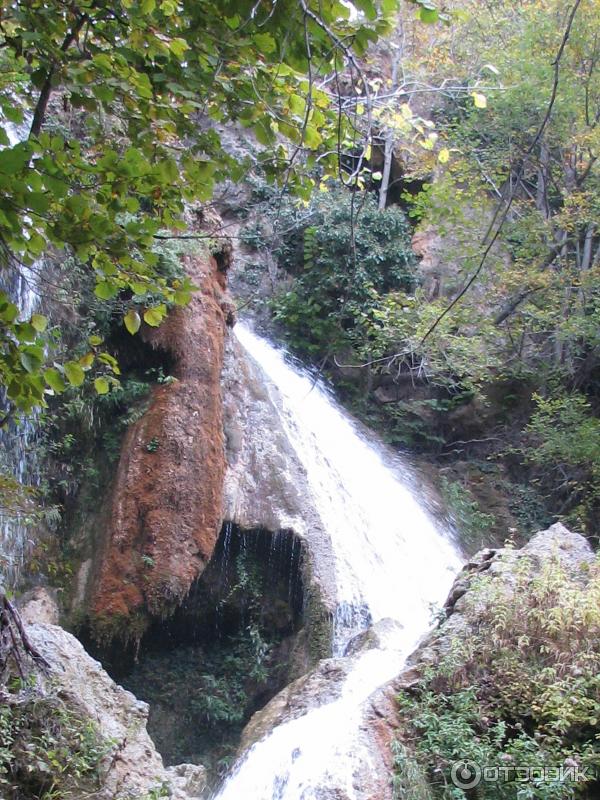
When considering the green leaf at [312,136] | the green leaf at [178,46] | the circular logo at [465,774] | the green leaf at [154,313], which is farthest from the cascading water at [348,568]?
the green leaf at [178,46]

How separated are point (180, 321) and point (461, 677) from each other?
5.67 metres

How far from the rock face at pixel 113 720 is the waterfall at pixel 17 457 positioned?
1.90 meters

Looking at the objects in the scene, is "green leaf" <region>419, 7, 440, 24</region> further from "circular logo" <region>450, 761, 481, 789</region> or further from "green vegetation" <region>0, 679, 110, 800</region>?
"circular logo" <region>450, 761, 481, 789</region>

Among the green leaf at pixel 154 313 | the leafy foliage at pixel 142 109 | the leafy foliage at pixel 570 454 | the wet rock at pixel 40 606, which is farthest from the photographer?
the leafy foliage at pixel 570 454

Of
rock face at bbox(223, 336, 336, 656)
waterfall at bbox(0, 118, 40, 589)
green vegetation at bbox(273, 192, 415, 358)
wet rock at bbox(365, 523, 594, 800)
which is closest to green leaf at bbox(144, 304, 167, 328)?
wet rock at bbox(365, 523, 594, 800)

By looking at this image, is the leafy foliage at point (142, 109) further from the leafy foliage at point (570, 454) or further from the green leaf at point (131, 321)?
the leafy foliage at point (570, 454)

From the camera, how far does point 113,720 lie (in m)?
6.05

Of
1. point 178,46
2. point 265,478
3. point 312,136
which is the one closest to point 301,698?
point 265,478

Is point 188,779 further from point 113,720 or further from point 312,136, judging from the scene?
point 312,136

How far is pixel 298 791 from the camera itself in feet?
20.5

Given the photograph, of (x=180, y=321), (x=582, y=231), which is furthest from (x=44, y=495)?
(x=582, y=231)

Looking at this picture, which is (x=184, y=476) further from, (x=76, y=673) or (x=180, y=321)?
(x=76, y=673)

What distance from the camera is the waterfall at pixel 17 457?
819cm

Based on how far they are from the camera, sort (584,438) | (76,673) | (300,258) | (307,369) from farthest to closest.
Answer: (300,258) → (307,369) → (584,438) → (76,673)
